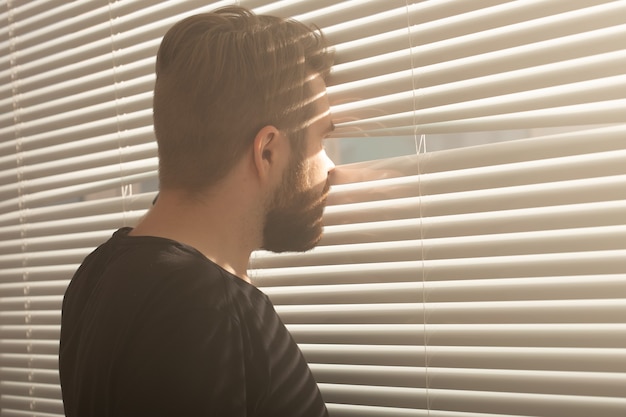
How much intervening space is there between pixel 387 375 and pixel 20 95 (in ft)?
4.06

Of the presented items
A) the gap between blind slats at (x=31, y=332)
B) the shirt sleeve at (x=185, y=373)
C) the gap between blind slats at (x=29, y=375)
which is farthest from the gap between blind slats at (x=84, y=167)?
the shirt sleeve at (x=185, y=373)

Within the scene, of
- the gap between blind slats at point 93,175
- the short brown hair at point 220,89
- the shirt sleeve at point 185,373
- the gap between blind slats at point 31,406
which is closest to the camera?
the shirt sleeve at point 185,373

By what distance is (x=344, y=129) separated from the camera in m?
1.42

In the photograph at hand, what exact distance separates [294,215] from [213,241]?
0.15 m

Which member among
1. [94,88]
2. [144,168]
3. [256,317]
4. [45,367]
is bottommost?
[45,367]

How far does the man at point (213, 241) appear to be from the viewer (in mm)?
1136

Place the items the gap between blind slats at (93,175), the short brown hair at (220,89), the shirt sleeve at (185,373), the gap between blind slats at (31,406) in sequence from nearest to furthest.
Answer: the shirt sleeve at (185,373) → the short brown hair at (220,89) → the gap between blind slats at (93,175) → the gap between blind slats at (31,406)

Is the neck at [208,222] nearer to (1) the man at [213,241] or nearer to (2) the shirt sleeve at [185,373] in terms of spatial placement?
(1) the man at [213,241]

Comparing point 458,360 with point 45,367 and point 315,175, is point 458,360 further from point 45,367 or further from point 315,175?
point 45,367

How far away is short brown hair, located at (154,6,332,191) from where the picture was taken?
1.32 meters

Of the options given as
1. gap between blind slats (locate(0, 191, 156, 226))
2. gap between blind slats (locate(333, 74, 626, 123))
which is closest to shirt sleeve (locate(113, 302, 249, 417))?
gap between blind slats (locate(333, 74, 626, 123))

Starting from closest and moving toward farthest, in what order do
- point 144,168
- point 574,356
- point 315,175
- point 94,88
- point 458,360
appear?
point 574,356
point 458,360
point 315,175
point 144,168
point 94,88

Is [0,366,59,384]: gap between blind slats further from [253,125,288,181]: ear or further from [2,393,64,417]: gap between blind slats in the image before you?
[253,125,288,181]: ear

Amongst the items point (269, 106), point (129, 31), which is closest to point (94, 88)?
point (129, 31)
